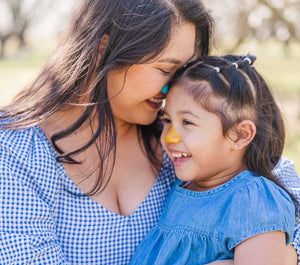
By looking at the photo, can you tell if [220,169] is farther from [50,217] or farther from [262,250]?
[50,217]

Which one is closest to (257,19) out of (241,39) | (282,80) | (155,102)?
(241,39)

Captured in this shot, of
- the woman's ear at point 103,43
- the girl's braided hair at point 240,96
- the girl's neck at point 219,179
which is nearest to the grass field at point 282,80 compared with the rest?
the girl's braided hair at point 240,96

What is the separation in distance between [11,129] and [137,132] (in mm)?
608

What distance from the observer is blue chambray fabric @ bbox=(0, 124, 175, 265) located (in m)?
1.66

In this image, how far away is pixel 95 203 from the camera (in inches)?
73.9

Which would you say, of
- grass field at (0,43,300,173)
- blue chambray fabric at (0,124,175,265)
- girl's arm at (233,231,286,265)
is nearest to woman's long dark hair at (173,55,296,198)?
girl's arm at (233,231,286,265)

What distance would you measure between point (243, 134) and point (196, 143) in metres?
0.18

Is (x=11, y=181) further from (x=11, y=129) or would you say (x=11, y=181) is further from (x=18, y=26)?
(x=18, y=26)

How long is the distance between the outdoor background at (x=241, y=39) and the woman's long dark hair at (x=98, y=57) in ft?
0.67

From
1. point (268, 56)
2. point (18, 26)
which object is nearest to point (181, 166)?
point (268, 56)

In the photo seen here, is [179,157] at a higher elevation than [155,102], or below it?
below

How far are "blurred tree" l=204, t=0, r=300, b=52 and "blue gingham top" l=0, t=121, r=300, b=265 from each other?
4.63 metres

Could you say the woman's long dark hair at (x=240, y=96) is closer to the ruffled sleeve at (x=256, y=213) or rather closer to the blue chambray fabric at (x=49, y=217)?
the ruffled sleeve at (x=256, y=213)

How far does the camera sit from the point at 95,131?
206cm
